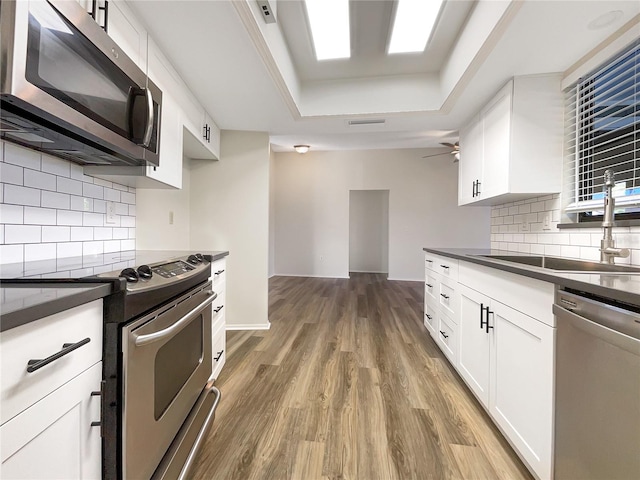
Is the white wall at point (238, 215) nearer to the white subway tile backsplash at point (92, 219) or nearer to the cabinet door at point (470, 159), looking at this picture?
the white subway tile backsplash at point (92, 219)

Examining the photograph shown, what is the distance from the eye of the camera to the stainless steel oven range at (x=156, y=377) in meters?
0.76

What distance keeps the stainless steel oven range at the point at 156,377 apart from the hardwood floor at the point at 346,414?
0.28 meters

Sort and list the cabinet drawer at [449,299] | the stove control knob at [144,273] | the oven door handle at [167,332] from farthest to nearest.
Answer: the cabinet drawer at [449,299]
the stove control knob at [144,273]
the oven door handle at [167,332]

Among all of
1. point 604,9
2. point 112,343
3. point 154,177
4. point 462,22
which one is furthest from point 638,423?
point 462,22

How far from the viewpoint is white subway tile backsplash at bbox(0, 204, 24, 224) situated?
104cm

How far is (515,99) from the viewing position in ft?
6.31

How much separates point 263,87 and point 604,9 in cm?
202

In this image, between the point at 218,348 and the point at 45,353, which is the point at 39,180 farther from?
the point at 218,348

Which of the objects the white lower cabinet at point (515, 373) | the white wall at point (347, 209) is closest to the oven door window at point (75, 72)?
the white lower cabinet at point (515, 373)

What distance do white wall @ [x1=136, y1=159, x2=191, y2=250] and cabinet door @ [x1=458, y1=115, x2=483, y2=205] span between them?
2.88 metres

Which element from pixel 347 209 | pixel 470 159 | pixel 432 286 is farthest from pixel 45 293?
pixel 347 209

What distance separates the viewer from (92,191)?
152 centimetres

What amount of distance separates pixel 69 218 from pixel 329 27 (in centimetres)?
213

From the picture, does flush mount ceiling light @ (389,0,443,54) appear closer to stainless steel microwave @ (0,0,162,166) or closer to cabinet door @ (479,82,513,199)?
cabinet door @ (479,82,513,199)
